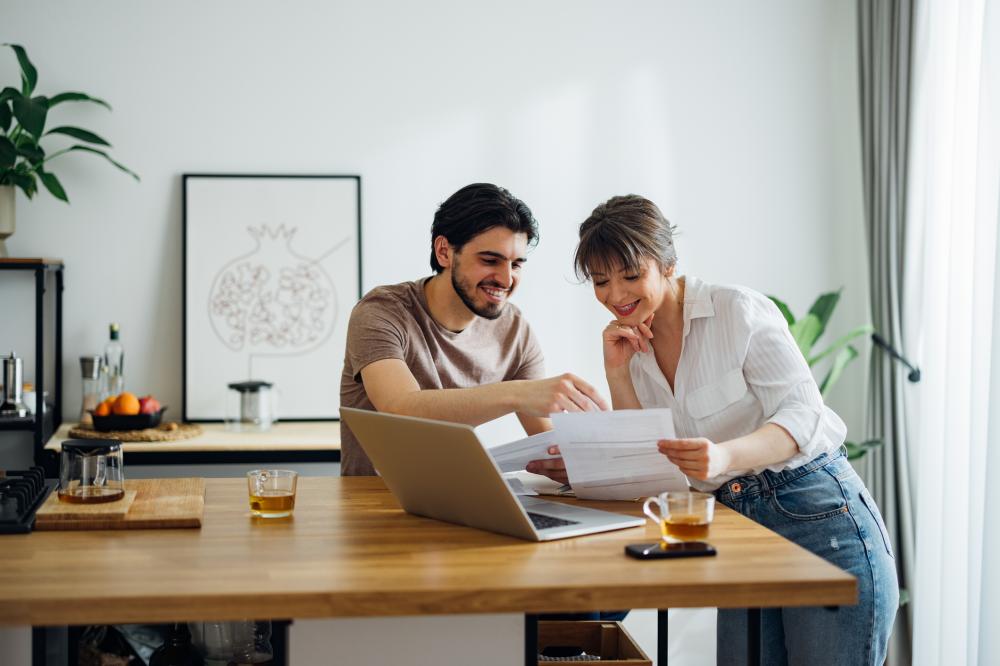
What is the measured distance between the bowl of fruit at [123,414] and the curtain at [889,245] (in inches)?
104

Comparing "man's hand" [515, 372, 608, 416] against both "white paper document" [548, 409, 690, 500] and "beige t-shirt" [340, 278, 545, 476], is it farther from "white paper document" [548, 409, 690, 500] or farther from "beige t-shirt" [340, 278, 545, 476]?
"beige t-shirt" [340, 278, 545, 476]

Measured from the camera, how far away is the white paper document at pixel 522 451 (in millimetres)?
1983

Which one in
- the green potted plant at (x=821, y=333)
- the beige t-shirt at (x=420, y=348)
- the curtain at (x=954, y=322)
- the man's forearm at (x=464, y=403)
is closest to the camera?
the man's forearm at (x=464, y=403)

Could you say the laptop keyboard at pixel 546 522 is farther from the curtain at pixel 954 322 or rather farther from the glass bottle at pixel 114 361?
the glass bottle at pixel 114 361

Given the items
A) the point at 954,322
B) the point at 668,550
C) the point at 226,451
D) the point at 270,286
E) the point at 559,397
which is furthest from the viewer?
the point at 270,286

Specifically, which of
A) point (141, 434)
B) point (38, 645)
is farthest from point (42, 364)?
point (38, 645)

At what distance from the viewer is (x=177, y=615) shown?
1288 millimetres

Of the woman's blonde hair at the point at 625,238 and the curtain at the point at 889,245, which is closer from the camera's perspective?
the woman's blonde hair at the point at 625,238

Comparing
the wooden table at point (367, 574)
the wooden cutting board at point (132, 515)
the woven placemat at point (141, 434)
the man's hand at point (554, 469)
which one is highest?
the man's hand at point (554, 469)

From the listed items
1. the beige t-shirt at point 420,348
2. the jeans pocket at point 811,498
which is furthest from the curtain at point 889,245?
the jeans pocket at point 811,498

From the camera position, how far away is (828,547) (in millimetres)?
1948

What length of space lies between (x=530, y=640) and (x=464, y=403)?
72 cm

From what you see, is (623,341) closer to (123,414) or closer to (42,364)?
(123,414)

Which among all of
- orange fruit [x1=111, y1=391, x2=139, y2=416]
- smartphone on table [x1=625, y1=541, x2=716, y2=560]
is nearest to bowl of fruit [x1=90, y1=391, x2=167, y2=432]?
orange fruit [x1=111, y1=391, x2=139, y2=416]
